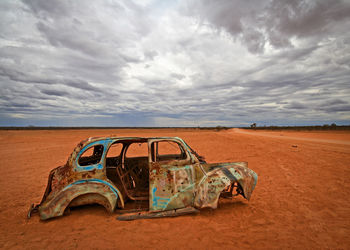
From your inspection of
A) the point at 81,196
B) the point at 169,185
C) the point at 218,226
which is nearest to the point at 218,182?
the point at 218,226

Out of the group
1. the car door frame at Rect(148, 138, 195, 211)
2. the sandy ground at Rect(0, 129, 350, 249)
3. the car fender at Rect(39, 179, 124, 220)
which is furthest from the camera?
the car door frame at Rect(148, 138, 195, 211)

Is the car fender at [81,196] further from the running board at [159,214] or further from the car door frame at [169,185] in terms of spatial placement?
the car door frame at [169,185]

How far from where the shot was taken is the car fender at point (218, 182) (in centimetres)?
425

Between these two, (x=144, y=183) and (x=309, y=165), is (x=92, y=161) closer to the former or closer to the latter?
(x=144, y=183)

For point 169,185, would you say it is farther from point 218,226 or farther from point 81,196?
point 81,196

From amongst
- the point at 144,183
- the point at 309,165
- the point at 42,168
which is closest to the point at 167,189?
the point at 144,183

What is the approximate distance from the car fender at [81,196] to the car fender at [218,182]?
2.00 metres

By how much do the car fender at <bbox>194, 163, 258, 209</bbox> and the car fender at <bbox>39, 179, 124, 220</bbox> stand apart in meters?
2.00

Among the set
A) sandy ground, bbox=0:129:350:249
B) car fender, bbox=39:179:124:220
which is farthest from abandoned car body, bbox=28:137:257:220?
sandy ground, bbox=0:129:350:249

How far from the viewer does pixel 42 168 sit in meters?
10.5

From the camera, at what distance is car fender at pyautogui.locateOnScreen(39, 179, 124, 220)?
13.5 ft

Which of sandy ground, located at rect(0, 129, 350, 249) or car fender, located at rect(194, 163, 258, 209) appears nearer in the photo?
sandy ground, located at rect(0, 129, 350, 249)

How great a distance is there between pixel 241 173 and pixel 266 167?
5.85 metres

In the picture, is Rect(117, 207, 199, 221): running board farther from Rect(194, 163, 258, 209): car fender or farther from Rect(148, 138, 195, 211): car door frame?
Rect(194, 163, 258, 209): car fender
